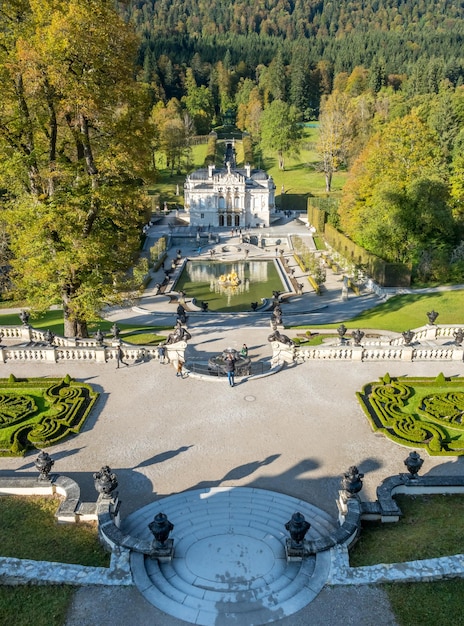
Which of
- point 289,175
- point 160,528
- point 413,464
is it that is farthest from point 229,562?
point 289,175

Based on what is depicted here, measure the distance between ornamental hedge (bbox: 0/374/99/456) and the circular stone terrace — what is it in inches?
261

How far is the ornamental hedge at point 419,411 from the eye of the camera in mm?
20141

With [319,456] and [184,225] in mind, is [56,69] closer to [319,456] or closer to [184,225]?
[319,456]

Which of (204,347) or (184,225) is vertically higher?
(204,347)

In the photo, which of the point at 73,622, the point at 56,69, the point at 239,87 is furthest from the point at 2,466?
the point at 239,87

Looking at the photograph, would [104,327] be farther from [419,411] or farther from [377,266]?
[377,266]

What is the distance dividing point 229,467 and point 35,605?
831 centimetres

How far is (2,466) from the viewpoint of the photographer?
61.7 feet

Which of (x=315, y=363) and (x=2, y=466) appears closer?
(x=2, y=466)

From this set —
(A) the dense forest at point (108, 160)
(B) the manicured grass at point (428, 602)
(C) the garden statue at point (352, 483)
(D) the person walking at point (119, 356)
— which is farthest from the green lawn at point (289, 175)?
(B) the manicured grass at point (428, 602)

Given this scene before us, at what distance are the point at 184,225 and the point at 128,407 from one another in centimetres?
6742

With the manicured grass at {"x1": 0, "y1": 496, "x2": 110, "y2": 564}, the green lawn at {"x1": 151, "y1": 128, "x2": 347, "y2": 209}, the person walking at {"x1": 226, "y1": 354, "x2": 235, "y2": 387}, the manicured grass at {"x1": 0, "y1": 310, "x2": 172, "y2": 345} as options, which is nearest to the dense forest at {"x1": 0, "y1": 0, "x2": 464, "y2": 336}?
the manicured grass at {"x1": 0, "y1": 310, "x2": 172, "y2": 345}

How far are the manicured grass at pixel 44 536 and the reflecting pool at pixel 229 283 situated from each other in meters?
29.7

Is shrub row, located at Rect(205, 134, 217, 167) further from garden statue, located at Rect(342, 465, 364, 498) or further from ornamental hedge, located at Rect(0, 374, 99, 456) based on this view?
garden statue, located at Rect(342, 465, 364, 498)
